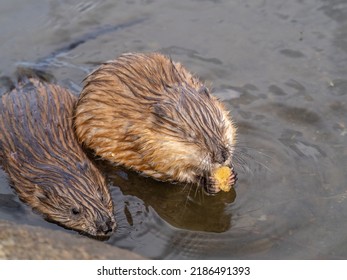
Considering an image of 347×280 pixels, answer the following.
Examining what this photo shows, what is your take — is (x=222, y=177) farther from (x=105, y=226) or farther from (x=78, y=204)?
(x=78, y=204)

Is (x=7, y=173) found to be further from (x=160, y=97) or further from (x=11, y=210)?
(x=160, y=97)

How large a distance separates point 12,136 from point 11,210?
1.78 feet

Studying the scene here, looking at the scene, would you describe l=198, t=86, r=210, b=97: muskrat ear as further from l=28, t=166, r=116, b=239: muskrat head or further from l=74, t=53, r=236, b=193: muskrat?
l=28, t=166, r=116, b=239: muskrat head

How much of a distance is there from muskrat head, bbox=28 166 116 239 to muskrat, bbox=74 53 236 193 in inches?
16.4

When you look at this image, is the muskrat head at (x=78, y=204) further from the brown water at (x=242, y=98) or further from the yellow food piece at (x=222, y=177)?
the yellow food piece at (x=222, y=177)

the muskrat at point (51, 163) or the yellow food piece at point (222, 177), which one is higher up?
the muskrat at point (51, 163)

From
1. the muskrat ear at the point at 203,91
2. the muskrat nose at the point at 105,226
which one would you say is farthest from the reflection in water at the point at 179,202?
the muskrat ear at the point at 203,91

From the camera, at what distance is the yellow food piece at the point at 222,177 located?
484 centimetres

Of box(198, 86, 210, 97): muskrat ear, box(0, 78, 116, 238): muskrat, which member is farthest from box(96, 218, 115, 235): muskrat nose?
box(198, 86, 210, 97): muskrat ear

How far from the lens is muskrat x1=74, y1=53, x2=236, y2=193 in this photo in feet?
15.6

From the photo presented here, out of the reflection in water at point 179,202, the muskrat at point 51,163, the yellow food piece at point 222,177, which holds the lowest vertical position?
the reflection in water at point 179,202

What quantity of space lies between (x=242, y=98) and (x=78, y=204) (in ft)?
5.96
